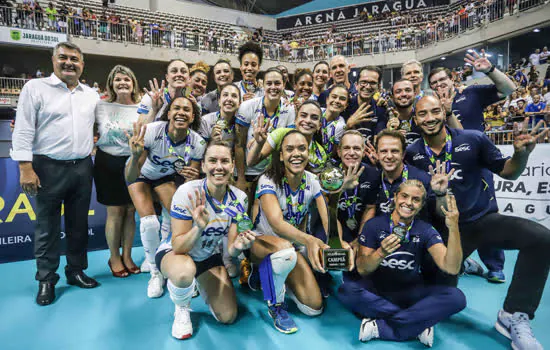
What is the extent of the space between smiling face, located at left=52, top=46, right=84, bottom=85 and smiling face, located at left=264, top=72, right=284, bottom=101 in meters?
1.97

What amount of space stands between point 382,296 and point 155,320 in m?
2.03

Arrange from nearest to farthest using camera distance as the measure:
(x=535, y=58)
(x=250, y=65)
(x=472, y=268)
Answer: (x=472, y=268) < (x=250, y=65) < (x=535, y=58)

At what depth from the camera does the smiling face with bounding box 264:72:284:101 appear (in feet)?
12.0

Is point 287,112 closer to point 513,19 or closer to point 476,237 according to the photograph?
point 476,237

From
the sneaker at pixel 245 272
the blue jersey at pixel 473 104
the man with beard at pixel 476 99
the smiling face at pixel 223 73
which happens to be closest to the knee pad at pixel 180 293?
the sneaker at pixel 245 272

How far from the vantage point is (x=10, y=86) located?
50.0ft

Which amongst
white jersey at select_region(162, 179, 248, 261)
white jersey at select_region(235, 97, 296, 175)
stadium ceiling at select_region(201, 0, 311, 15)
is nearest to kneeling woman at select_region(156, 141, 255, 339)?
white jersey at select_region(162, 179, 248, 261)

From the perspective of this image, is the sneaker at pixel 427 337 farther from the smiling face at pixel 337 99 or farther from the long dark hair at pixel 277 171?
the smiling face at pixel 337 99

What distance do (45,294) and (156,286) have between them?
3.47 ft

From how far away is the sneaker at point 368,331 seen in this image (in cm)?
262

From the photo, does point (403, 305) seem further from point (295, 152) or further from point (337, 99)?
point (337, 99)

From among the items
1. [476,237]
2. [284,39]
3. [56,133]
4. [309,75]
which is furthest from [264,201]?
[284,39]

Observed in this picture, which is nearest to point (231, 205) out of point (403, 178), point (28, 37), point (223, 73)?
point (403, 178)

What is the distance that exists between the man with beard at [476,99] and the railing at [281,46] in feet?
47.4
